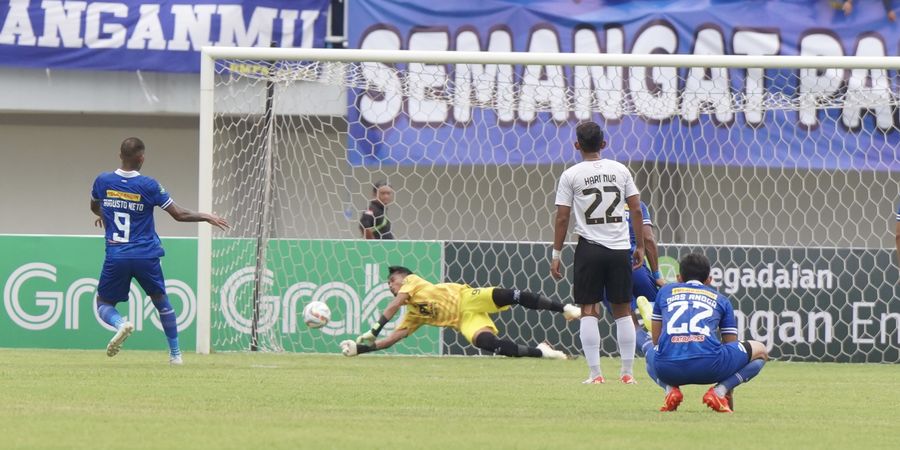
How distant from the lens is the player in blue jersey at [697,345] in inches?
313

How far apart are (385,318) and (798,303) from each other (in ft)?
13.7

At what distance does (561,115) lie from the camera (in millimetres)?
15922

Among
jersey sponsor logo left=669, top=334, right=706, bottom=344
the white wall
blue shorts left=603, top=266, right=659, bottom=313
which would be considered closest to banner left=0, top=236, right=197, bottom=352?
blue shorts left=603, top=266, right=659, bottom=313

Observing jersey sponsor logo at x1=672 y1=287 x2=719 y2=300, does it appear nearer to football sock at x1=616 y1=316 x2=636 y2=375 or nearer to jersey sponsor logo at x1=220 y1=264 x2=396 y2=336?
football sock at x1=616 y1=316 x2=636 y2=375

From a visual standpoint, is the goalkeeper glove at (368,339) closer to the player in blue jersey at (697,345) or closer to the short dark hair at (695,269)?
the player in blue jersey at (697,345)

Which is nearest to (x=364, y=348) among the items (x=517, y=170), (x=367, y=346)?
(x=367, y=346)

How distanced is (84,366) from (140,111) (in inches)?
327

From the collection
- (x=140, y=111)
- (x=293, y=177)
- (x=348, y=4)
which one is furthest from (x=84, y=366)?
(x=140, y=111)

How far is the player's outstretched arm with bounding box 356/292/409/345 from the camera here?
13281 millimetres

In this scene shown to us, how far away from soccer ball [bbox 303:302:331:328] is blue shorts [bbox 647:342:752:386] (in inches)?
241

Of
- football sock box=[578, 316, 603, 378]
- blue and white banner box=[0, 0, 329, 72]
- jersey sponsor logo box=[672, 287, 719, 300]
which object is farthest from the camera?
blue and white banner box=[0, 0, 329, 72]

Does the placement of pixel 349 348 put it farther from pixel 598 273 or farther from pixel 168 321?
pixel 598 273

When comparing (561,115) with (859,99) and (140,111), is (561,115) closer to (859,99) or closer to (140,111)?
(859,99)

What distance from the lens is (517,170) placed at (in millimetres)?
18016
